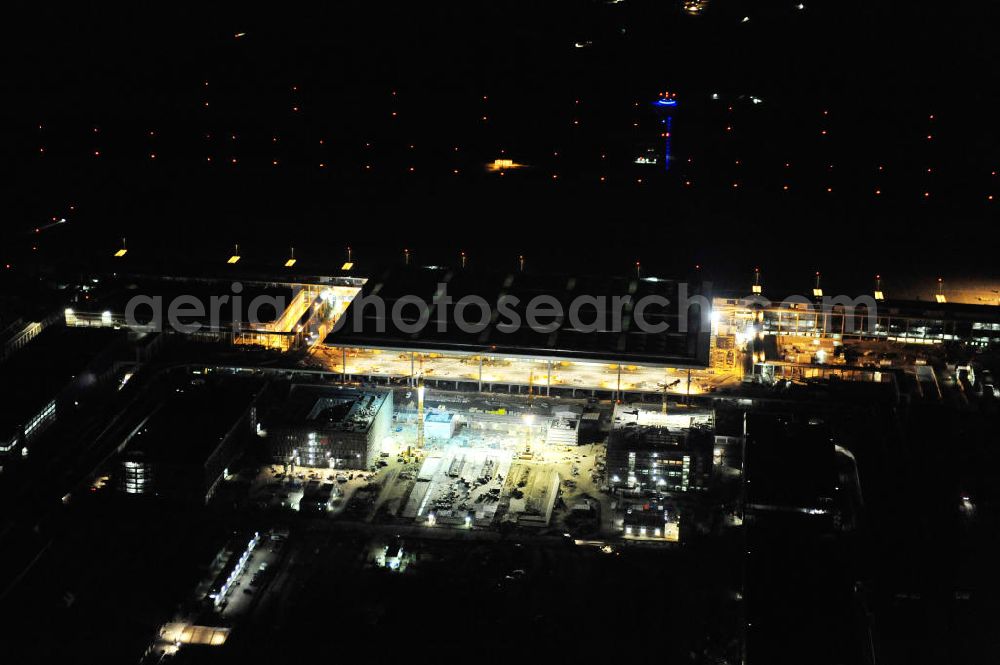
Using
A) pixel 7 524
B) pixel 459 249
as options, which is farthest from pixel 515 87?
pixel 7 524

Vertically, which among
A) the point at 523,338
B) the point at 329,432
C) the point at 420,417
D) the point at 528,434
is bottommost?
the point at 528,434

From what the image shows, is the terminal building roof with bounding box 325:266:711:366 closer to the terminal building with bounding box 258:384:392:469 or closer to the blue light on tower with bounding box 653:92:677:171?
the terminal building with bounding box 258:384:392:469

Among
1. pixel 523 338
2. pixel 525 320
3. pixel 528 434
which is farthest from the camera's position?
pixel 525 320

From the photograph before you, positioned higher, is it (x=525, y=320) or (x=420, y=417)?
(x=525, y=320)

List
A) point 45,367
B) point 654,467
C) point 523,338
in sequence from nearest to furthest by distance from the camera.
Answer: point 654,467 → point 45,367 → point 523,338

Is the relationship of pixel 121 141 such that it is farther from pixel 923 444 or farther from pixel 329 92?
pixel 923 444

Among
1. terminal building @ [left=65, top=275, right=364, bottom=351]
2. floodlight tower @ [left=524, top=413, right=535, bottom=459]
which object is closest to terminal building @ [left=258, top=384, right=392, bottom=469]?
floodlight tower @ [left=524, top=413, right=535, bottom=459]

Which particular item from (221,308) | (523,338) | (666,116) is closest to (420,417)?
(523,338)

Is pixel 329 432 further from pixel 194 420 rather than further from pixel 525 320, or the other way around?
pixel 525 320

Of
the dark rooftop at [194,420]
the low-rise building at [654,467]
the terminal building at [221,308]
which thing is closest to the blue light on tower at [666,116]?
the terminal building at [221,308]
